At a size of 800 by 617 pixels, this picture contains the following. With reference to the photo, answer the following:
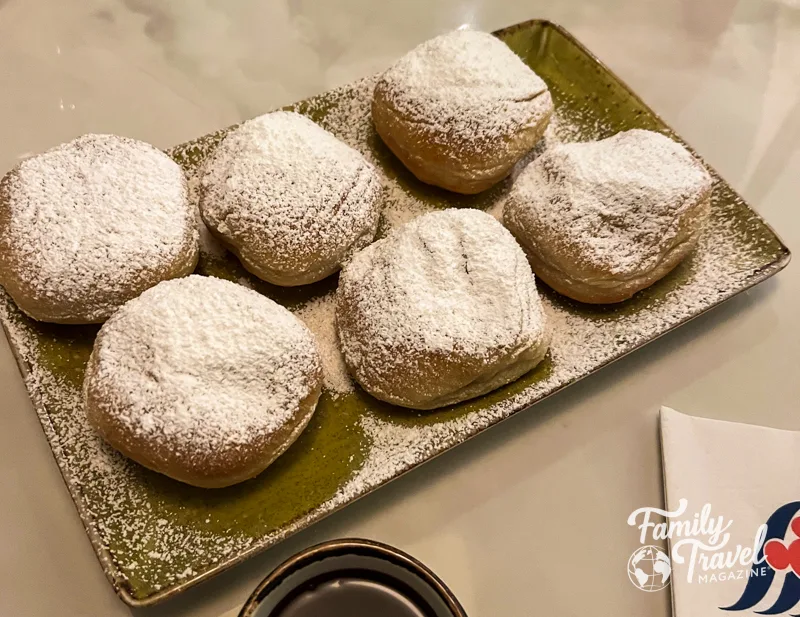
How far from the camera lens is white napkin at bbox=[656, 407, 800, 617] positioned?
106cm

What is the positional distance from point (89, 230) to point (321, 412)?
19.7 inches

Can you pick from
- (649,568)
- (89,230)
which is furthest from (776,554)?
(89,230)

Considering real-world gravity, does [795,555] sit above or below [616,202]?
below

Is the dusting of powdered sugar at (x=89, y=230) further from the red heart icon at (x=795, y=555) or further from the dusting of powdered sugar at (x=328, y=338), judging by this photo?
the red heart icon at (x=795, y=555)

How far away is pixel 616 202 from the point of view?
1.25m

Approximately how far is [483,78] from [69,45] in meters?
1.18

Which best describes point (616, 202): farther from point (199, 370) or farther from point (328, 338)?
point (199, 370)

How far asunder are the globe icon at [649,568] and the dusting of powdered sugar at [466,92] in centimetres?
79

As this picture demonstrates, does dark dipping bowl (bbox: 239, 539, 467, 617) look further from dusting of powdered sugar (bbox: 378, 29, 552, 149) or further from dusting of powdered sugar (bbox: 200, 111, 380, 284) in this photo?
dusting of powdered sugar (bbox: 378, 29, 552, 149)

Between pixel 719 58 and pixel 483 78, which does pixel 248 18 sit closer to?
pixel 483 78

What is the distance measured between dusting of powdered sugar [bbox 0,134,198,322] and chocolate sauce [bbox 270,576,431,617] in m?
0.59

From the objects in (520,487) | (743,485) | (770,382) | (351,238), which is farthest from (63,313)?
(770,382)

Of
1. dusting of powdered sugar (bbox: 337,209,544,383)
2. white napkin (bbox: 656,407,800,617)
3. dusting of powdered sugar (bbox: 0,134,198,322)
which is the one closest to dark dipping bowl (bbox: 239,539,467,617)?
dusting of powdered sugar (bbox: 337,209,544,383)

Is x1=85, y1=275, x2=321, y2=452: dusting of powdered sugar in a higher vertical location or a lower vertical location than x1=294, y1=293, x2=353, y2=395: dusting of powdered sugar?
higher
